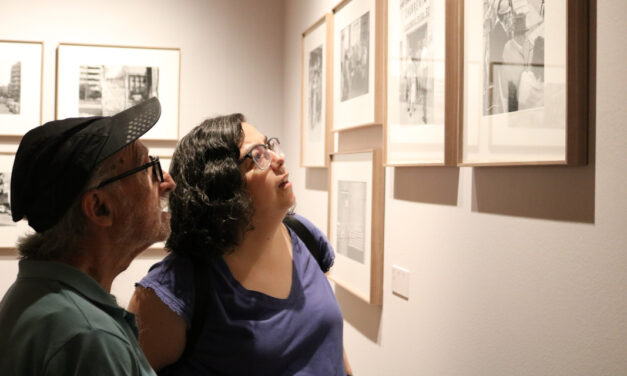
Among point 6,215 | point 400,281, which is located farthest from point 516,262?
point 6,215

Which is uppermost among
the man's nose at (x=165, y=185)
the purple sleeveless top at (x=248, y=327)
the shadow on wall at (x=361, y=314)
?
the man's nose at (x=165, y=185)

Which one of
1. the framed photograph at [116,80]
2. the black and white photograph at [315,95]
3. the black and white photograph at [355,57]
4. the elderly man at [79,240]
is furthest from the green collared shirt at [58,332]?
the framed photograph at [116,80]

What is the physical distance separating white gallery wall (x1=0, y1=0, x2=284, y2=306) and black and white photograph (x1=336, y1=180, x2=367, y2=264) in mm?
1323

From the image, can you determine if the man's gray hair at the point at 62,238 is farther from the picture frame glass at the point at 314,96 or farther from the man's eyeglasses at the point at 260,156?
the picture frame glass at the point at 314,96

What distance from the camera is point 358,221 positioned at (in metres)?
2.42

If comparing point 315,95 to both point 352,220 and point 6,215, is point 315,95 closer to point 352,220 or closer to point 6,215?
point 352,220

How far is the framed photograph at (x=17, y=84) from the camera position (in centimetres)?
344

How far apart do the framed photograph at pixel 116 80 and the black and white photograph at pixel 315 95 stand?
0.93 meters

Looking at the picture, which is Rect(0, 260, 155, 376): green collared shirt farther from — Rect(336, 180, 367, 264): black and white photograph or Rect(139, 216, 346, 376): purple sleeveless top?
Rect(336, 180, 367, 264): black and white photograph

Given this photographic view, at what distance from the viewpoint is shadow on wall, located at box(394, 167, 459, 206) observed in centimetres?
177

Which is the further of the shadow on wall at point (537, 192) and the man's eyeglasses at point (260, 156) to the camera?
the man's eyeglasses at point (260, 156)

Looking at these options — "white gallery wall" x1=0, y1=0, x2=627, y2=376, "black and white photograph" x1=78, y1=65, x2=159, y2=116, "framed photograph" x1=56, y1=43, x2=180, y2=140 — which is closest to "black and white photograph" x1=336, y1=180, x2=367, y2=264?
"white gallery wall" x1=0, y1=0, x2=627, y2=376

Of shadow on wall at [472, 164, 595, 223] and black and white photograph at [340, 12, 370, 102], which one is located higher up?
black and white photograph at [340, 12, 370, 102]

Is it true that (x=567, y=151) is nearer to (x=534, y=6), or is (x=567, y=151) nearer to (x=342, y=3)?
(x=534, y=6)
